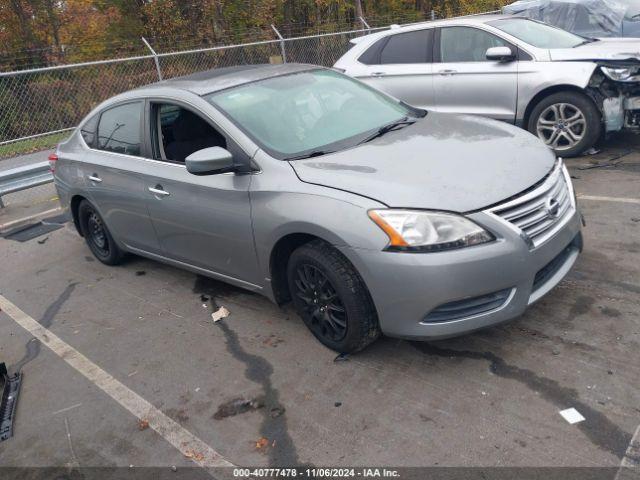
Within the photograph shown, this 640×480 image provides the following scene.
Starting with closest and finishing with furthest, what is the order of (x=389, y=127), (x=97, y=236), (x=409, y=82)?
(x=389, y=127) < (x=97, y=236) < (x=409, y=82)

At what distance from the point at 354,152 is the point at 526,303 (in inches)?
54.7

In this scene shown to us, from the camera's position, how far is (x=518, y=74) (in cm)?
681

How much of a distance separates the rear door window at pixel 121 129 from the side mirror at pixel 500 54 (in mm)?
4130

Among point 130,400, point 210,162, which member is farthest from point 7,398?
point 210,162

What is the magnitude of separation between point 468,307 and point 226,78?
8.45ft

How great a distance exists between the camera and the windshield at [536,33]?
23.1 feet

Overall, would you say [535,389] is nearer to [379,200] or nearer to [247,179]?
[379,200]

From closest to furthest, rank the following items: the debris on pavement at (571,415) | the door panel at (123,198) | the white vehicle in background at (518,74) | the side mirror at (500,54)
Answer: the debris on pavement at (571,415) → the door panel at (123,198) → the white vehicle in background at (518,74) → the side mirror at (500,54)

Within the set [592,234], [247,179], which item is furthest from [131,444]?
[592,234]

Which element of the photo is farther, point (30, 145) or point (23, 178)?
point (30, 145)

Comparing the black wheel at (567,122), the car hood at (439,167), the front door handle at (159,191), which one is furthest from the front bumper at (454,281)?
the black wheel at (567,122)

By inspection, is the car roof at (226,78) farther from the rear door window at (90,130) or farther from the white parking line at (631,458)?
the white parking line at (631,458)

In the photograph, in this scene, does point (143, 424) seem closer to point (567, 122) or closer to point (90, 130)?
point (90, 130)

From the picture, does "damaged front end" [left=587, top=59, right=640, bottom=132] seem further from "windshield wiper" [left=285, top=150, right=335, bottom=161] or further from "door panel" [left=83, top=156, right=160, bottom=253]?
"door panel" [left=83, top=156, right=160, bottom=253]
